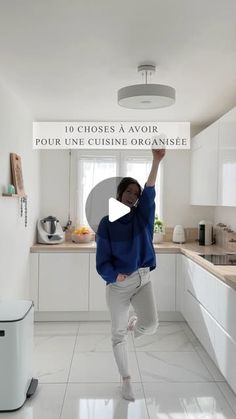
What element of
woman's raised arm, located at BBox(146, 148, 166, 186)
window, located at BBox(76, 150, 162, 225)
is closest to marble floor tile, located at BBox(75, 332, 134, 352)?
window, located at BBox(76, 150, 162, 225)

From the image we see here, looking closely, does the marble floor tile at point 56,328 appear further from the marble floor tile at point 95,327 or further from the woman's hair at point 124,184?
the woman's hair at point 124,184

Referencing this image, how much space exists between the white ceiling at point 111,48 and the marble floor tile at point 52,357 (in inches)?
83.2

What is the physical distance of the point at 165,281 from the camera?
3717 mm

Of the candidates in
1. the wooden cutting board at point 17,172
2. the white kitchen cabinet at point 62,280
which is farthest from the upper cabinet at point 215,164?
the wooden cutting board at point 17,172

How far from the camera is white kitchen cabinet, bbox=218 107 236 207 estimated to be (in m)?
2.71

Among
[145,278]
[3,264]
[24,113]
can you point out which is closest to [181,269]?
[145,278]

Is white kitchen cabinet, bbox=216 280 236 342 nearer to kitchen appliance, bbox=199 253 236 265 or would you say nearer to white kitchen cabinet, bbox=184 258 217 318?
white kitchen cabinet, bbox=184 258 217 318

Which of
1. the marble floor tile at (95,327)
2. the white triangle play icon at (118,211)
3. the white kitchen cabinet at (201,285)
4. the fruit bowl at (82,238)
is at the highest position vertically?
the white triangle play icon at (118,211)

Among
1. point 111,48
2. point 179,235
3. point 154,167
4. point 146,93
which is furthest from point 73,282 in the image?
point 111,48

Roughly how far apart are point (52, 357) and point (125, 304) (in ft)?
3.31

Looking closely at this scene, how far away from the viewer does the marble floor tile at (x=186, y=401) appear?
6.86 feet

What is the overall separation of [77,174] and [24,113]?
1.08m

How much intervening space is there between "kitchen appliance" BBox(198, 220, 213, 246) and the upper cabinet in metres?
0.29

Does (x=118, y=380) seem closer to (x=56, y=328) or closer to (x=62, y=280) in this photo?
(x=56, y=328)
